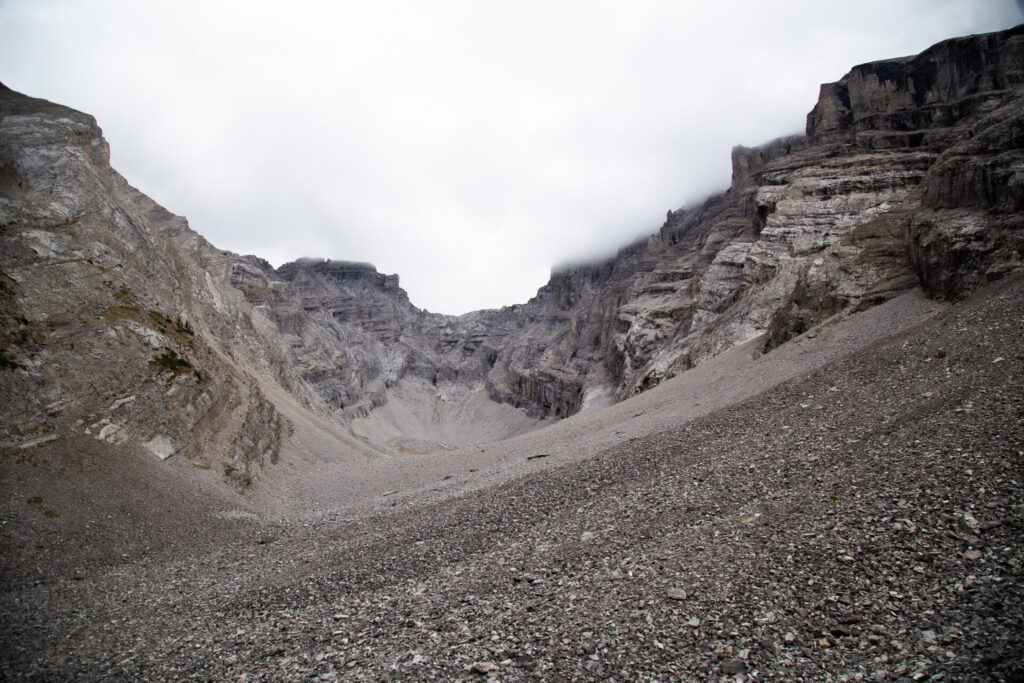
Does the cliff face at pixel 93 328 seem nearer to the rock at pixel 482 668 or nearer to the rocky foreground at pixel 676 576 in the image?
the rocky foreground at pixel 676 576

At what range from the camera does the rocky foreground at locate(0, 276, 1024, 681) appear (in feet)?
21.7

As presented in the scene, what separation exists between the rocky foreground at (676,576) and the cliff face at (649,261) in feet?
42.1

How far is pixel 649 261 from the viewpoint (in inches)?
4446

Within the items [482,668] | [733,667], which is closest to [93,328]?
[482,668]

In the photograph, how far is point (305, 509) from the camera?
27688 mm

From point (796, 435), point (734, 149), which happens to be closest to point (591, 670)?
point (796, 435)

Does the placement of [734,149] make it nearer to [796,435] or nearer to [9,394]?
[796,435]

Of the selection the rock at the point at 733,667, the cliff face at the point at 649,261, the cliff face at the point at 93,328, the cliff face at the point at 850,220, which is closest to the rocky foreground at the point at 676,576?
the rock at the point at 733,667

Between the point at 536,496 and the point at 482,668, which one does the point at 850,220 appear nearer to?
the point at 536,496

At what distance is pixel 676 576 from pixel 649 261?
110831mm

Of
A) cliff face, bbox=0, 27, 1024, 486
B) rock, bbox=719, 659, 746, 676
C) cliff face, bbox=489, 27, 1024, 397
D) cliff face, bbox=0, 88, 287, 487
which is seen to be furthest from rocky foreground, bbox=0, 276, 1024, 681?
cliff face, bbox=489, 27, 1024, 397

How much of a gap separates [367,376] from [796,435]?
552 feet

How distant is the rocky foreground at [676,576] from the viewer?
661cm

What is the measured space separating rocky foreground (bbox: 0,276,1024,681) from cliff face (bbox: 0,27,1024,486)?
12.8 meters
